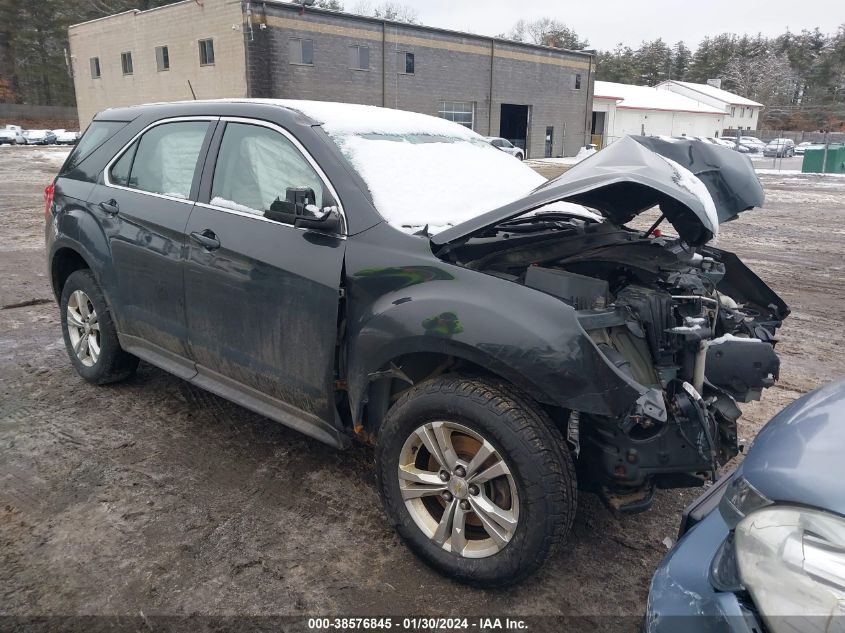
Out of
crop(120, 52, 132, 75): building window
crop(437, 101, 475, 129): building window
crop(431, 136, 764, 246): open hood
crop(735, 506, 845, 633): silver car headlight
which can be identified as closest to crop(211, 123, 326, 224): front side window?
crop(431, 136, 764, 246): open hood

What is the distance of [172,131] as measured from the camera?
152 inches

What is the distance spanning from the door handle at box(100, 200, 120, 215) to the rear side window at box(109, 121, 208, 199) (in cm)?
14

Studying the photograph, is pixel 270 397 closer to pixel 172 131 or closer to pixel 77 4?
pixel 172 131

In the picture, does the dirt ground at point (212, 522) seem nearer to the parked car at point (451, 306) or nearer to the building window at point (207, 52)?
the parked car at point (451, 306)

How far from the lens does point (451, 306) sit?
2.54m

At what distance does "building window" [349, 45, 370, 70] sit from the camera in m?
32.6

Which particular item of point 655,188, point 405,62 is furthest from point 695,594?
point 405,62

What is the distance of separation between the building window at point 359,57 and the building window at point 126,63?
1412 centimetres

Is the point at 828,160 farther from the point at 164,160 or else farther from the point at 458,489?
the point at 458,489

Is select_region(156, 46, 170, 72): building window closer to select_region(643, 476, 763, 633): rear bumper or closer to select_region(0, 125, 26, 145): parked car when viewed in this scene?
select_region(0, 125, 26, 145): parked car

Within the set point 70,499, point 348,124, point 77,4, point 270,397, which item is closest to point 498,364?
point 270,397

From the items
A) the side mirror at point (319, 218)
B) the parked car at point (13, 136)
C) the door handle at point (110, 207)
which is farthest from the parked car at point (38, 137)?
the side mirror at point (319, 218)

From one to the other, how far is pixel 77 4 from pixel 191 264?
6402 centimetres

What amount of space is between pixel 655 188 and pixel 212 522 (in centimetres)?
246
